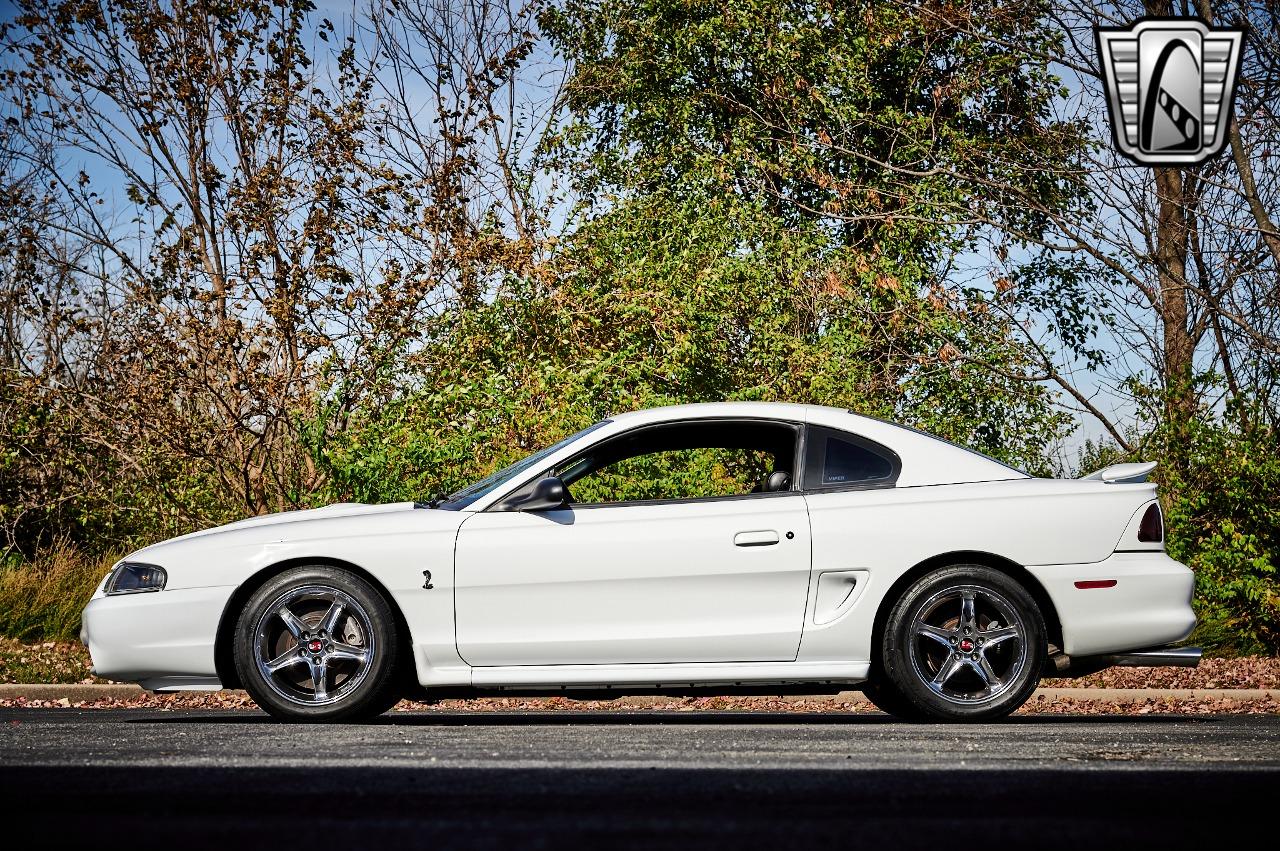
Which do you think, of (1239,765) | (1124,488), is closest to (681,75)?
(1124,488)

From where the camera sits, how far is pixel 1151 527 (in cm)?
705

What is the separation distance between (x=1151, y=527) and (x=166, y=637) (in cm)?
482

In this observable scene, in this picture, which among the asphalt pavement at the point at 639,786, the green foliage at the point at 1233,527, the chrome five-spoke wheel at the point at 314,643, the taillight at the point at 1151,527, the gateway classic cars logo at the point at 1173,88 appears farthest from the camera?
the gateway classic cars logo at the point at 1173,88

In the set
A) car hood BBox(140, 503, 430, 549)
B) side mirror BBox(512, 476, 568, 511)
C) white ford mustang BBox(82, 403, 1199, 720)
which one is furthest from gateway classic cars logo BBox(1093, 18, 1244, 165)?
car hood BBox(140, 503, 430, 549)

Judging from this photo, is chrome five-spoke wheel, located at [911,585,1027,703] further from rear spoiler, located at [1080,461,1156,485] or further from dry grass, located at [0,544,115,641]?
dry grass, located at [0,544,115,641]

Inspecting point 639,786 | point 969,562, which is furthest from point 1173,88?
point 639,786

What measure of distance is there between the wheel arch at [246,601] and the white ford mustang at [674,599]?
0.04 feet

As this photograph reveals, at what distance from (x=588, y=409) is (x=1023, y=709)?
5012 mm

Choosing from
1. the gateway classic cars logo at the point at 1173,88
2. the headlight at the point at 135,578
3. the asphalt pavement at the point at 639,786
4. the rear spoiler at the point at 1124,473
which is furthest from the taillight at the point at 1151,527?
the gateway classic cars logo at the point at 1173,88

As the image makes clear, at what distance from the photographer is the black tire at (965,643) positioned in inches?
271

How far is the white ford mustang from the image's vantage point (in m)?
6.85

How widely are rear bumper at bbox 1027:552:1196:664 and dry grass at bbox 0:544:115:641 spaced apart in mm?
8673

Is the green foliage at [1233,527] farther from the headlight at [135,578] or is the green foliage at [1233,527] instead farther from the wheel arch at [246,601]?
the headlight at [135,578]

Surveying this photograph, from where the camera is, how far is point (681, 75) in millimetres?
22266
